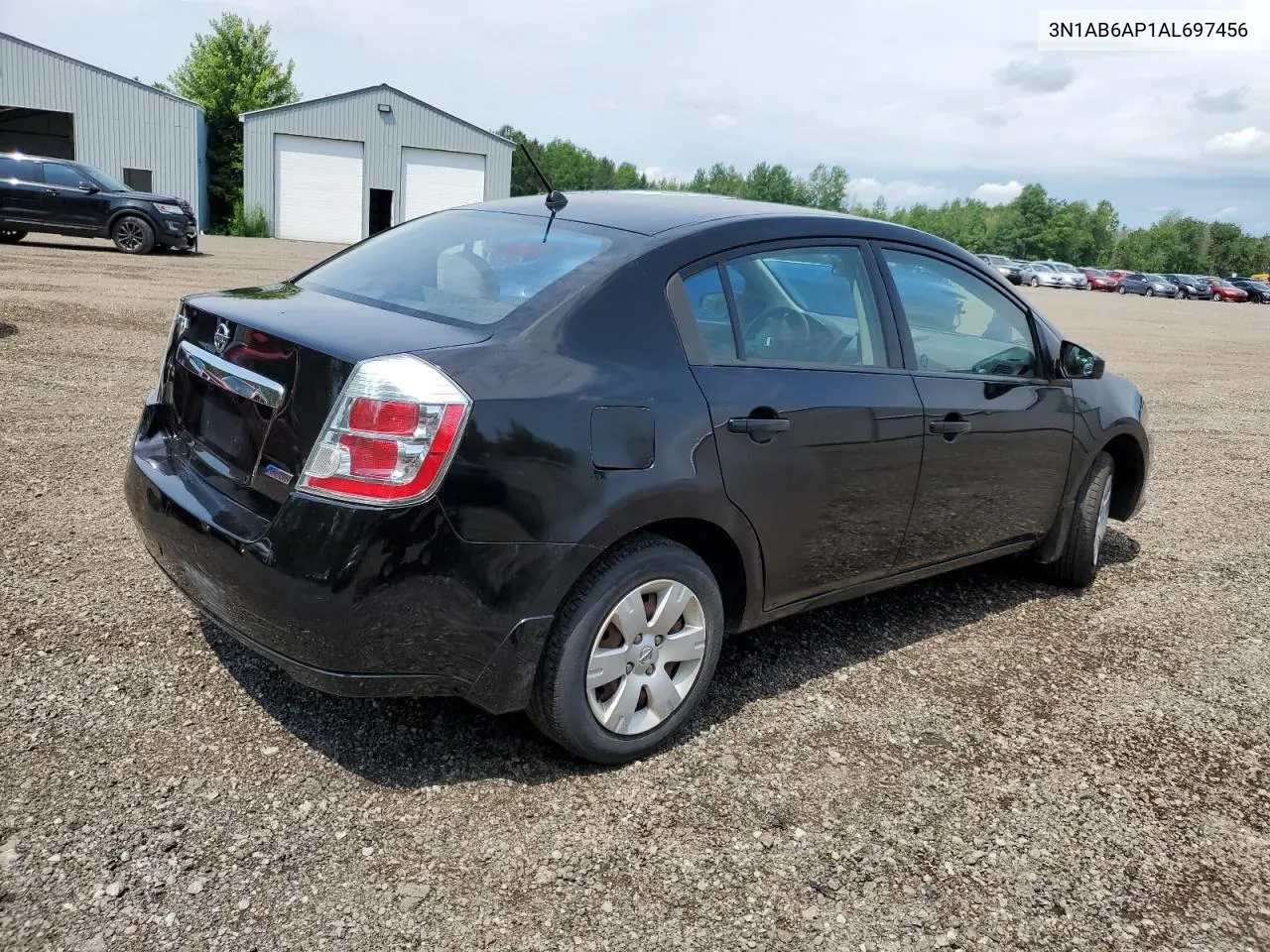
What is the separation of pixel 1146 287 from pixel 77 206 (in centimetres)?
5346

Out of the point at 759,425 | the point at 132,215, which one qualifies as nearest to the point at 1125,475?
the point at 759,425

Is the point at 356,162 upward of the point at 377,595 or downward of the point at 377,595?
upward

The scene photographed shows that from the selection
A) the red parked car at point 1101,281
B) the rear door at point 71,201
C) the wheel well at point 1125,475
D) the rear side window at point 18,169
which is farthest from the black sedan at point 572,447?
the red parked car at point 1101,281

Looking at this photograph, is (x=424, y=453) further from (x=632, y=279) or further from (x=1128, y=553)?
(x=1128, y=553)

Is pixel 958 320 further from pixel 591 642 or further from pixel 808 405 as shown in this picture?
pixel 591 642

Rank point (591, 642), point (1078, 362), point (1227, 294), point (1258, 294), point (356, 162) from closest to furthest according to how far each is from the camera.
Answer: point (591, 642)
point (1078, 362)
point (356, 162)
point (1227, 294)
point (1258, 294)

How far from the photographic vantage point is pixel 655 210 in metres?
3.46

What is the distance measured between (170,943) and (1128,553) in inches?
197

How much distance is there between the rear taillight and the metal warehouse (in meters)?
39.7

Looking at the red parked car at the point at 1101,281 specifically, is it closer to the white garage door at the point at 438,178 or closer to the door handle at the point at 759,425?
the white garage door at the point at 438,178

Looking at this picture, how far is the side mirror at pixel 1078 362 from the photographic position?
14.4ft

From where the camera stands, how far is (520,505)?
2.59 metres

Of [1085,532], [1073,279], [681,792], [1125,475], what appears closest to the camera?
[681,792]

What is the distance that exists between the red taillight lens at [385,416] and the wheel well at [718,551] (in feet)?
2.43
